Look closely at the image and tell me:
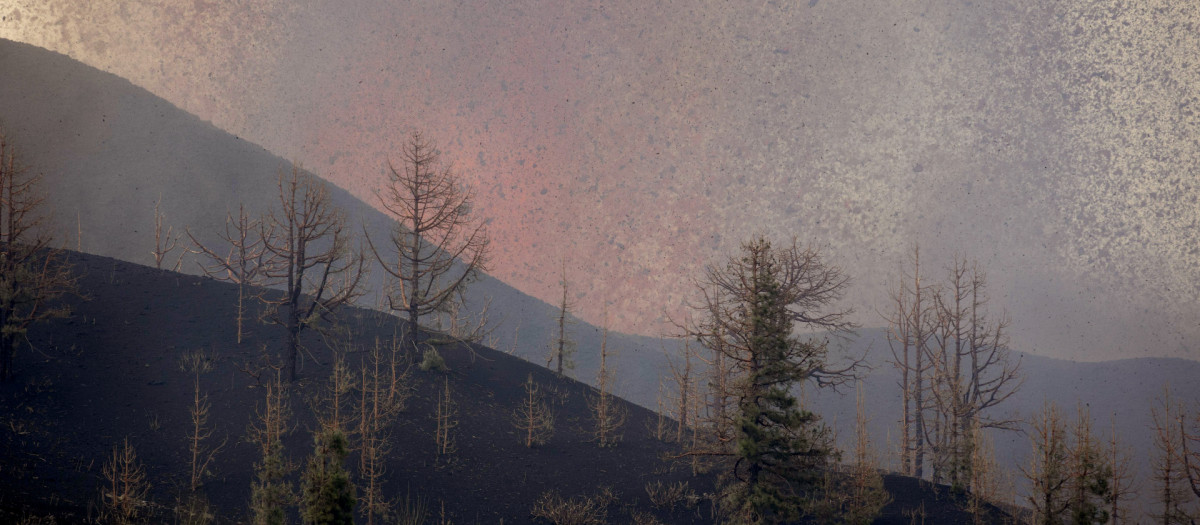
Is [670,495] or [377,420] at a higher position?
[377,420]

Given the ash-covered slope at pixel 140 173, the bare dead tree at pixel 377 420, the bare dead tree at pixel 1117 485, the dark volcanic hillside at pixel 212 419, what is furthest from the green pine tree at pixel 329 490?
the ash-covered slope at pixel 140 173

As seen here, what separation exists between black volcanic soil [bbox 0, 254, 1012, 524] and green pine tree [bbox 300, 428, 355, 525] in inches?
182

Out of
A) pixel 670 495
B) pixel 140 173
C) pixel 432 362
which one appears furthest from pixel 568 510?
pixel 140 173

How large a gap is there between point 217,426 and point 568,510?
993 cm

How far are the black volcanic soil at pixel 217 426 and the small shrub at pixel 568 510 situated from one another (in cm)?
40

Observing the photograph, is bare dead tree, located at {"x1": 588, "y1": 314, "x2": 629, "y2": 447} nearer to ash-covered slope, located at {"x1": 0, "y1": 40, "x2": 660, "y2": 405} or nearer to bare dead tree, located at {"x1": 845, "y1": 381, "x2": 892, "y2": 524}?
bare dead tree, located at {"x1": 845, "y1": 381, "x2": 892, "y2": 524}

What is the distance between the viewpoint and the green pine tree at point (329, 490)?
1045cm

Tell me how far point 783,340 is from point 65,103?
71.0 metres

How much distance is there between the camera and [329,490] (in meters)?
10.5

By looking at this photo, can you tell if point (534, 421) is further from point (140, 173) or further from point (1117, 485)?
point (140, 173)

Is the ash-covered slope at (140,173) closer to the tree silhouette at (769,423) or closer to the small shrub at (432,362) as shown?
the small shrub at (432,362)

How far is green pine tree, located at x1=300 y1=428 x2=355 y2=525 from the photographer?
1045 centimetres

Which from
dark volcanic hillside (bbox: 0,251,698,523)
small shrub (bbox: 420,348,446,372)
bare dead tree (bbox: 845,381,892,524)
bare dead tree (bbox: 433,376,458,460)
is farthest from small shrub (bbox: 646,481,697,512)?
small shrub (bbox: 420,348,446,372)

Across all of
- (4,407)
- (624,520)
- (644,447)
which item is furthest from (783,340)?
(4,407)
